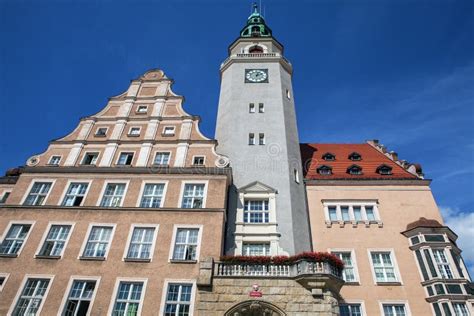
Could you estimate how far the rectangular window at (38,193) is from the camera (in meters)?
22.7

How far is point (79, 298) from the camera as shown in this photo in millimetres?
18266

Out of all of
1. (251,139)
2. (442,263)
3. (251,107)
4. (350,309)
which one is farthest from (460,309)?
(251,107)

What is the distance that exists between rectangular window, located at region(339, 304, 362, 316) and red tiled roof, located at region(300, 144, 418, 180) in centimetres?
992

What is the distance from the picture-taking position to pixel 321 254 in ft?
60.2

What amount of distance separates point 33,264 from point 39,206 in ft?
13.6

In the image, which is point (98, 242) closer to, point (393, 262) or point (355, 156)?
point (393, 262)

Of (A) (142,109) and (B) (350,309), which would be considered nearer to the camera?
(B) (350,309)

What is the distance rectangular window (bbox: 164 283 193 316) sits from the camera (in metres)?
17.6

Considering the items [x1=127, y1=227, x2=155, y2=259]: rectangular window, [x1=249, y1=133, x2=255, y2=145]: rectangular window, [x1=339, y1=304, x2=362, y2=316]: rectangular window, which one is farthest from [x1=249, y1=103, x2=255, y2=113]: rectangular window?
[x1=339, y1=304, x2=362, y2=316]: rectangular window

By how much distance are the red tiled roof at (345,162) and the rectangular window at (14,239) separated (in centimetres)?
2090

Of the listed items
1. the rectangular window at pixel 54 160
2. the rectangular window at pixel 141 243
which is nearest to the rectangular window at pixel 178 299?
the rectangular window at pixel 141 243

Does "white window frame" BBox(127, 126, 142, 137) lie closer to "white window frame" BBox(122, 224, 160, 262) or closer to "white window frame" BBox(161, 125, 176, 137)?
"white window frame" BBox(161, 125, 176, 137)

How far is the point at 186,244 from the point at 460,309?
55.9 ft

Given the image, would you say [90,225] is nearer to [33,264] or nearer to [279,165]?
[33,264]
